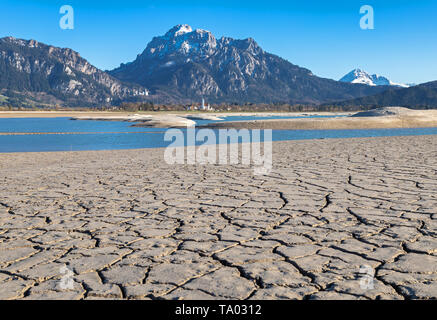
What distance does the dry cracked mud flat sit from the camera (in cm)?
304

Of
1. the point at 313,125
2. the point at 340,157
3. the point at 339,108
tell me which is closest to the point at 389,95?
the point at 339,108

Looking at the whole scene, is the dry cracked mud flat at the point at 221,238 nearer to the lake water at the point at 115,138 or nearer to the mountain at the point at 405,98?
the lake water at the point at 115,138

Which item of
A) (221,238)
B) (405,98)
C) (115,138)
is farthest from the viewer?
(405,98)

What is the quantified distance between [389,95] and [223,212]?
193224mm

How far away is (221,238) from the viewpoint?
13.7ft

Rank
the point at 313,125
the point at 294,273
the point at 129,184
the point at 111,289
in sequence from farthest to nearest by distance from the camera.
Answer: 1. the point at 313,125
2. the point at 129,184
3. the point at 294,273
4. the point at 111,289

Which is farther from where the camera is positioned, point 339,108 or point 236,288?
point 339,108

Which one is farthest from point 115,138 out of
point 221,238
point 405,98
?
point 405,98

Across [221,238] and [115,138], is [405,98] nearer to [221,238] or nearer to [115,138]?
[115,138]

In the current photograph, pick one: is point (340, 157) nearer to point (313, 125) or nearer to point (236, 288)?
point (236, 288)

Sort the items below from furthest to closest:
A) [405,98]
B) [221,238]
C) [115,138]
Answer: [405,98], [115,138], [221,238]

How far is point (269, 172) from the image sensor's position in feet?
28.9

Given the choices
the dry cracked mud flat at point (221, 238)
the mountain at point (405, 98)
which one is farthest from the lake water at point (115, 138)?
the mountain at point (405, 98)
